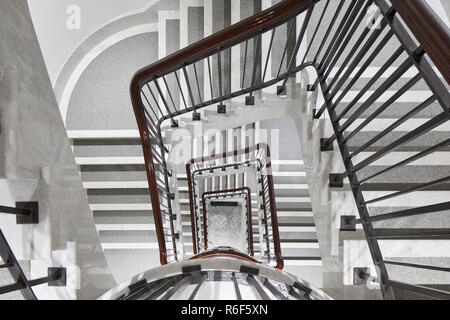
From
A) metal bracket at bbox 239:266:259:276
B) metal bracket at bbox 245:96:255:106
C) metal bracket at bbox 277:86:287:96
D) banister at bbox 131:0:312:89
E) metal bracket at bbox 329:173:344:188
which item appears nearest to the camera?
metal bracket at bbox 239:266:259:276

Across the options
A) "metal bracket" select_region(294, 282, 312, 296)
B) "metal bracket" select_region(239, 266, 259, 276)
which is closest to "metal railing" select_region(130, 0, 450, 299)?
"metal bracket" select_region(294, 282, 312, 296)

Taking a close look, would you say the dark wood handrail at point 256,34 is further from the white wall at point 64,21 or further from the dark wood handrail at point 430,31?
the white wall at point 64,21

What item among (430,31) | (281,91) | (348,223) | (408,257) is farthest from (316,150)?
(430,31)

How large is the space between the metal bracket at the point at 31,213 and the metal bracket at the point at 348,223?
5.51ft

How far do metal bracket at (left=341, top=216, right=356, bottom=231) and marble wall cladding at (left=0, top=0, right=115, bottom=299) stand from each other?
1536 millimetres

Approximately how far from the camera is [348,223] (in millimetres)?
1849

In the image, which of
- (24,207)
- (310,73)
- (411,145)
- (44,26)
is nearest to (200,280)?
(24,207)

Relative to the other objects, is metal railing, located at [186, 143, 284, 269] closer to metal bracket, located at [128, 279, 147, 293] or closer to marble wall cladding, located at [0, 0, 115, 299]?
marble wall cladding, located at [0, 0, 115, 299]

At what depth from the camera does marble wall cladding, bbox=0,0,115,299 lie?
4.40ft

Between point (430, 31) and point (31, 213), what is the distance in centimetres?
178

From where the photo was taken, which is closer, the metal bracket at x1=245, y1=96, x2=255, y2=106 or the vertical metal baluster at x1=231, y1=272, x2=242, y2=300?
the vertical metal baluster at x1=231, y1=272, x2=242, y2=300

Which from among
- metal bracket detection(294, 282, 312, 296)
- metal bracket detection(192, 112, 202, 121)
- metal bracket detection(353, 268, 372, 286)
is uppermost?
metal bracket detection(192, 112, 202, 121)

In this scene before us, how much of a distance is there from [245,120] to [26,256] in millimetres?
2020

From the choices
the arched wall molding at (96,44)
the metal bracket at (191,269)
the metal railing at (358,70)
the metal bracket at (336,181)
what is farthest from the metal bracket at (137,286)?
the arched wall molding at (96,44)
